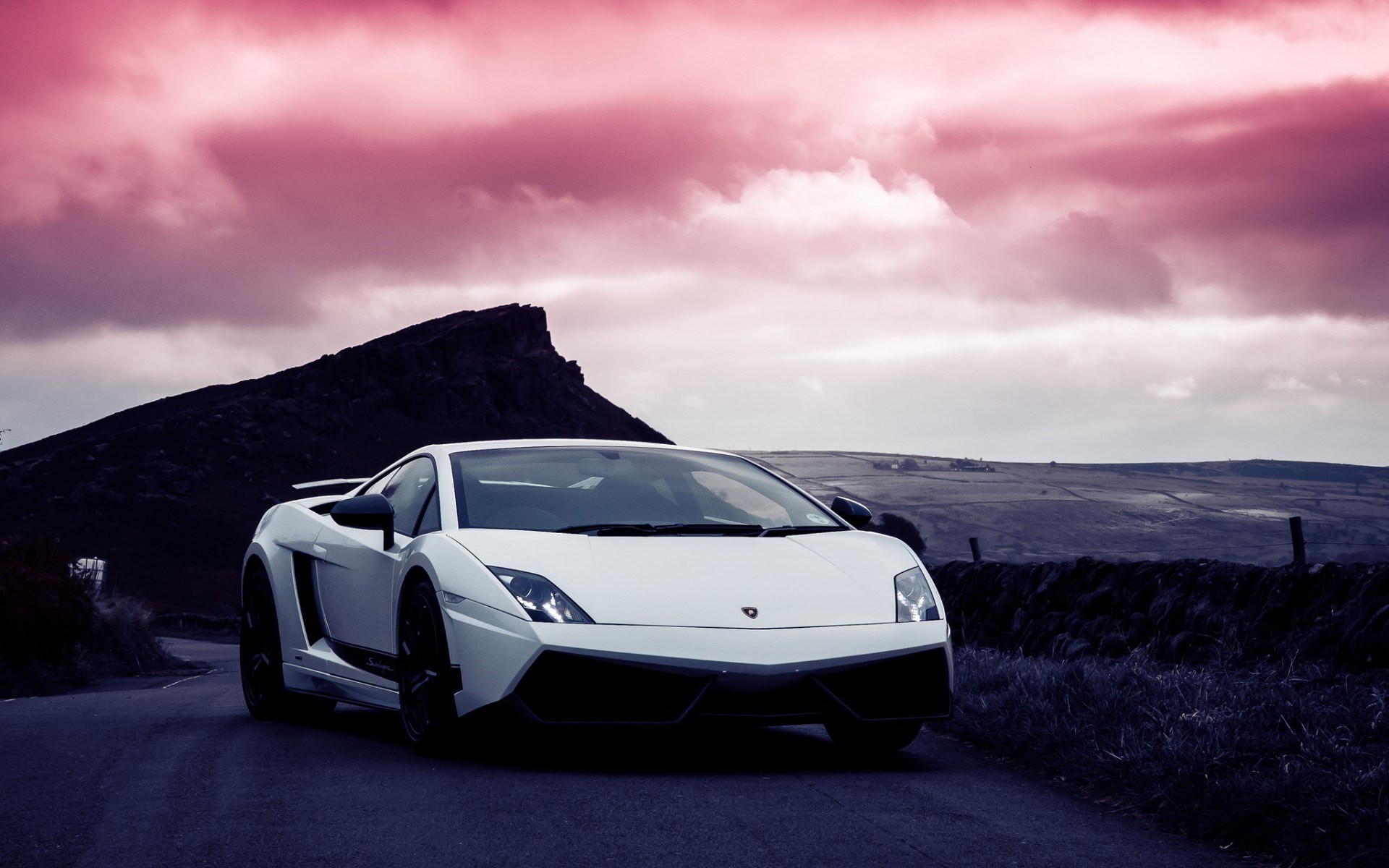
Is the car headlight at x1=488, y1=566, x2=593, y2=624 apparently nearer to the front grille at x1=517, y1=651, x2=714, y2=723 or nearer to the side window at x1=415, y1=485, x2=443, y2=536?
the front grille at x1=517, y1=651, x2=714, y2=723

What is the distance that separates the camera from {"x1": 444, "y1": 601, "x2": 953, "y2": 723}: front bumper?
Result: 564 centimetres

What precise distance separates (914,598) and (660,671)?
1195 mm

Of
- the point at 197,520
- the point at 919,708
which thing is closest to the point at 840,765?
the point at 919,708

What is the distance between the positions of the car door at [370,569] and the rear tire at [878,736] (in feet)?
6.55

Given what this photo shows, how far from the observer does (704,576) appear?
5.93 metres

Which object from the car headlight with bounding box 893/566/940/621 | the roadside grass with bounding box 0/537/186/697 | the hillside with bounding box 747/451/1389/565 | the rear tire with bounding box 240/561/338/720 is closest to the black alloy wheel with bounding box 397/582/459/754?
the rear tire with bounding box 240/561/338/720

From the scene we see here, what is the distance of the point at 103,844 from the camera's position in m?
4.57

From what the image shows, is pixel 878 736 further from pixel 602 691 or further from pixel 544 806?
pixel 544 806

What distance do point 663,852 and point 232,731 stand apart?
408 cm

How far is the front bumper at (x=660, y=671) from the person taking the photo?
222 inches

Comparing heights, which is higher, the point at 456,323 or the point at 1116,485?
the point at 456,323

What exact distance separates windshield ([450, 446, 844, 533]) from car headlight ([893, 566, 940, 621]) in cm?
60

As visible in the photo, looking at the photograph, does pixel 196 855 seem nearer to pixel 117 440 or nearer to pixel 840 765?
pixel 840 765

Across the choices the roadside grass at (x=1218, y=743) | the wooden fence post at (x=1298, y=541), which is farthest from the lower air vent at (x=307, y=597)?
the wooden fence post at (x=1298, y=541)
